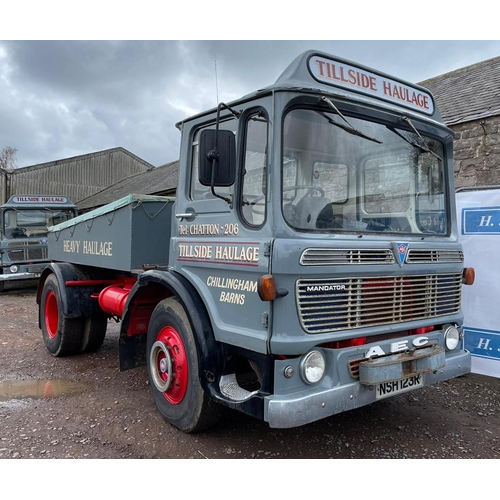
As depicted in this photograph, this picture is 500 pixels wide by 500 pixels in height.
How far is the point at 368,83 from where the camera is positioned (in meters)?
3.33

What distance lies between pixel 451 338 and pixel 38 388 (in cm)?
410

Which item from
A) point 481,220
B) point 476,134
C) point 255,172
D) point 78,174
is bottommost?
point 481,220

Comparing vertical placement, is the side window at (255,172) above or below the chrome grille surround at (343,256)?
above

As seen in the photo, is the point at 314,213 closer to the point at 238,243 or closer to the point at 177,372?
the point at 238,243

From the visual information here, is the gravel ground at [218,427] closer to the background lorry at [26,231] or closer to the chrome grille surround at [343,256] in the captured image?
the chrome grille surround at [343,256]

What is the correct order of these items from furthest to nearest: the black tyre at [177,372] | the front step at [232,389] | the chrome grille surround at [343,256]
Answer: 1. the black tyre at [177,372]
2. the front step at [232,389]
3. the chrome grille surround at [343,256]

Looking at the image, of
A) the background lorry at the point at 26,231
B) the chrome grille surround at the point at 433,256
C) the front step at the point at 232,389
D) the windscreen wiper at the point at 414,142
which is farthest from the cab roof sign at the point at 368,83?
the background lorry at the point at 26,231

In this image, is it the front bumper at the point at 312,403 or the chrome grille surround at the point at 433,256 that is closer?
the front bumper at the point at 312,403

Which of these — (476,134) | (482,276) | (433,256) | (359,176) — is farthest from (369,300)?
(476,134)

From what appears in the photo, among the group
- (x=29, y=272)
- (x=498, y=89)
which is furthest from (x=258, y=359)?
(x=29, y=272)

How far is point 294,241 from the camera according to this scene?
279 cm

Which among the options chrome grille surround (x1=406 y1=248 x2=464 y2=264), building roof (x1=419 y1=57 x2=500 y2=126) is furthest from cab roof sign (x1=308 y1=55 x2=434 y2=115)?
building roof (x1=419 y1=57 x2=500 y2=126)

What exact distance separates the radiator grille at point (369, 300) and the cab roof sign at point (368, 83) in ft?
4.37

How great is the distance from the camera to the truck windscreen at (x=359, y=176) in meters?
2.98
